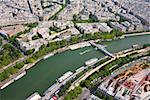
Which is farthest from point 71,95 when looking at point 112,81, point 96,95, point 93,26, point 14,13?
point 14,13

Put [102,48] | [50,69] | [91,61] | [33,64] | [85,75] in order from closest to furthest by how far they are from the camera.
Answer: [85,75] < [50,69] < [33,64] < [91,61] < [102,48]

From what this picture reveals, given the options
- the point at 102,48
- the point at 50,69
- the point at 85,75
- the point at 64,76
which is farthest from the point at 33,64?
the point at 102,48

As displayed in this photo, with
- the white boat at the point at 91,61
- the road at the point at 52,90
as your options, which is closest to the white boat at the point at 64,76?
the road at the point at 52,90

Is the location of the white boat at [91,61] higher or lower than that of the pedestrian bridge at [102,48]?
lower

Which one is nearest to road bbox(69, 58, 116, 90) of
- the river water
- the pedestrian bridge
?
the pedestrian bridge

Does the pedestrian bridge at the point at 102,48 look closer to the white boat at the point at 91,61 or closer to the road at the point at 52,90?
the white boat at the point at 91,61

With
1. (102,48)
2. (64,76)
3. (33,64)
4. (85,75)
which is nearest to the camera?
(64,76)

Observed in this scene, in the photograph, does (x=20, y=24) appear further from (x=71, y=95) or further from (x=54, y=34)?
(x=71, y=95)

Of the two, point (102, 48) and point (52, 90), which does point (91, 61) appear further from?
point (52, 90)
